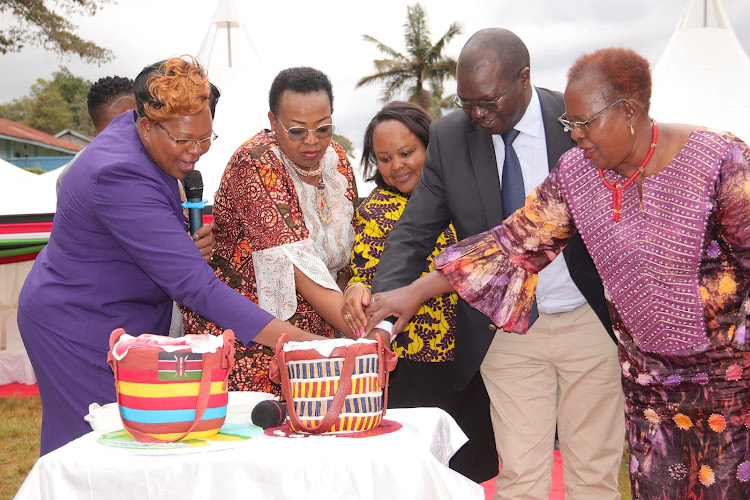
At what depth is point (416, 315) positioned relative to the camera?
358 centimetres

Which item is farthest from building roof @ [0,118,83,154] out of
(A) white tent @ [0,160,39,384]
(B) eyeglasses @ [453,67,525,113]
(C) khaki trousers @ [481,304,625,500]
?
(C) khaki trousers @ [481,304,625,500]

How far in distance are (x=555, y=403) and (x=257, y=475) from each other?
62.7 inches

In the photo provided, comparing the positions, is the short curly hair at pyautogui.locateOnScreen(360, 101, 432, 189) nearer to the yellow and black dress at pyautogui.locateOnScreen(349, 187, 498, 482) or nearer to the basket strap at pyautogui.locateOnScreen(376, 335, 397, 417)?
the yellow and black dress at pyautogui.locateOnScreen(349, 187, 498, 482)

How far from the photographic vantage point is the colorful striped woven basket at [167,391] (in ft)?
7.04

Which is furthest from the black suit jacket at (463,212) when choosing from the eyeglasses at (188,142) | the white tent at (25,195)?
the white tent at (25,195)

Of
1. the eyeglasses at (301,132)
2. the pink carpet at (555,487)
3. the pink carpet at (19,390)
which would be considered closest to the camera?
the eyeglasses at (301,132)

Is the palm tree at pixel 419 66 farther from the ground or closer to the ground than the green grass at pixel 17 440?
farther from the ground

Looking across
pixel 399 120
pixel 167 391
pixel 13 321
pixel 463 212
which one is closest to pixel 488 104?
pixel 463 212

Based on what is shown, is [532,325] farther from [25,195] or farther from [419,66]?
[419,66]

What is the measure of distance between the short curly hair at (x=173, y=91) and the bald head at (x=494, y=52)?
101 centimetres

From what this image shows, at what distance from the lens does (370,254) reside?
354cm

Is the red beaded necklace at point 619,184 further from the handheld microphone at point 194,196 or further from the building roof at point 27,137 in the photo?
the building roof at point 27,137

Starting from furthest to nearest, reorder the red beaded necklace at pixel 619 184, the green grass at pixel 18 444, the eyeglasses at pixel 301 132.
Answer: the green grass at pixel 18 444 < the eyeglasses at pixel 301 132 < the red beaded necklace at pixel 619 184

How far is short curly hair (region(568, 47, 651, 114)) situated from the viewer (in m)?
2.46
